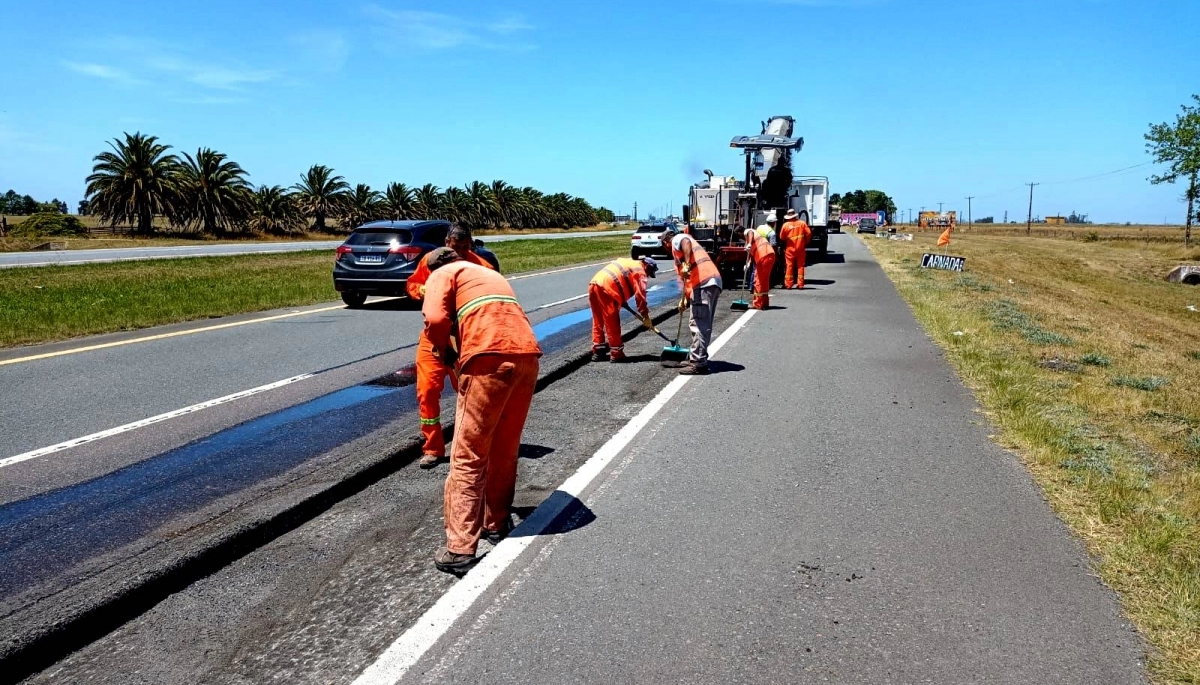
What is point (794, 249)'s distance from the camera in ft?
64.8

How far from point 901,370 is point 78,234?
50735 mm

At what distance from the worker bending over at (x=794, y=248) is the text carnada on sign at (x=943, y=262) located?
29.3 feet

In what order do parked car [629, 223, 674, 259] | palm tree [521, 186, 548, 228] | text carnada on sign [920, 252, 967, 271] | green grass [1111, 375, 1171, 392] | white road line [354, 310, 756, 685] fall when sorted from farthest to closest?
palm tree [521, 186, 548, 228] < parked car [629, 223, 674, 259] < text carnada on sign [920, 252, 967, 271] < green grass [1111, 375, 1171, 392] < white road line [354, 310, 756, 685]

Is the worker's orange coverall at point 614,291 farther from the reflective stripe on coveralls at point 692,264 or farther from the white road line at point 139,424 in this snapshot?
the white road line at point 139,424

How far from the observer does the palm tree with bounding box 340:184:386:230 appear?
7219 cm

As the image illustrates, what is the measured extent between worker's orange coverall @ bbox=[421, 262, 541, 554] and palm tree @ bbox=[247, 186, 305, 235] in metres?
63.4

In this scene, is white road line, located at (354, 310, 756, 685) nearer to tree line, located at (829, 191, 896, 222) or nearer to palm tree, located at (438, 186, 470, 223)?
palm tree, located at (438, 186, 470, 223)

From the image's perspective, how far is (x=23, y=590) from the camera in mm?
3826

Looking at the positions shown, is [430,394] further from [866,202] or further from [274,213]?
[866,202]

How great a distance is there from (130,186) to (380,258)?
4789 cm

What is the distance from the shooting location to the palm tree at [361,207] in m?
72.2

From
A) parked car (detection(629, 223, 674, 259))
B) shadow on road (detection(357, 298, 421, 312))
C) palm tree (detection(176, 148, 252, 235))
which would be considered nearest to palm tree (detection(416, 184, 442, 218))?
palm tree (detection(176, 148, 252, 235))

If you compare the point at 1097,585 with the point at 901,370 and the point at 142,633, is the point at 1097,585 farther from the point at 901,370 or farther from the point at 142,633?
the point at 901,370

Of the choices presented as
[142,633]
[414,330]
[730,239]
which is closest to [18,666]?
[142,633]
